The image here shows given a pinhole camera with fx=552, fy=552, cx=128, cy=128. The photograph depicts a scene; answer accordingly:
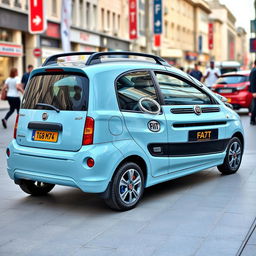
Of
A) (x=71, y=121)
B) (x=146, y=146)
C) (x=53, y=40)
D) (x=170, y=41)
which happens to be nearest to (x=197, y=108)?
(x=146, y=146)

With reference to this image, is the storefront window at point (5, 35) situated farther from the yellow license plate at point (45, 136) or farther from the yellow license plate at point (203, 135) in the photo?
the yellow license plate at point (45, 136)

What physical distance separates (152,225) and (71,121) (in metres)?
1.31

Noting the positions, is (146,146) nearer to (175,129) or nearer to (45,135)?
(175,129)

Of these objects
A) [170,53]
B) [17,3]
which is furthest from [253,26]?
[170,53]

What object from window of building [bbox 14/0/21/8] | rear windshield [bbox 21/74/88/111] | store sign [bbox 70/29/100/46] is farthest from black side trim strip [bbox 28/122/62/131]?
store sign [bbox 70/29/100/46]

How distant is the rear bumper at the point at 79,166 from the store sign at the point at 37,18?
23509 millimetres

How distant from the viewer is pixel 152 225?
511cm

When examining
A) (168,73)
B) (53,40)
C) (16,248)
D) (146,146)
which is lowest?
(16,248)

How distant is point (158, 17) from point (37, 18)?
20573 mm

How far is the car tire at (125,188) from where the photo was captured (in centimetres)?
554

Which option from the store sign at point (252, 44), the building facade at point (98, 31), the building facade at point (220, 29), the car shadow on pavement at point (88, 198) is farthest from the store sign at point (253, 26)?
the building facade at point (220, 29)

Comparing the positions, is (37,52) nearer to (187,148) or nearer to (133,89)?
(187,148)

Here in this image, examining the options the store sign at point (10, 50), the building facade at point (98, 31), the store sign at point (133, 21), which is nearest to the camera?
the store sign at point (10, 50)

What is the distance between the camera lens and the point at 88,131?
541 cm
